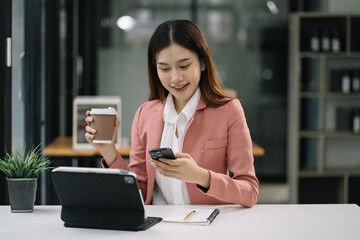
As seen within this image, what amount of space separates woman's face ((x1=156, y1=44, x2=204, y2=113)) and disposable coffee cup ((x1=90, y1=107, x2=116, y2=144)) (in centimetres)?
32

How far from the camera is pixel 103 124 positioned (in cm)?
190

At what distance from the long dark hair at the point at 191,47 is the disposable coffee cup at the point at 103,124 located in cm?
41

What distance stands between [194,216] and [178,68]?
2.06 feet

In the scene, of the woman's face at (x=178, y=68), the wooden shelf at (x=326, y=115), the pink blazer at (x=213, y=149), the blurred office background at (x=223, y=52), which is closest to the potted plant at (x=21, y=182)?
the pink blazer at (x=213, y=149)

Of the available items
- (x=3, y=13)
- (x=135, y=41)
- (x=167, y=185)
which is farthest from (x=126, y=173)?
(x=135, y=41)

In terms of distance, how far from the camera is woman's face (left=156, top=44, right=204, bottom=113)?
210cm

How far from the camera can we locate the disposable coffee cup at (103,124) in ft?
6.22

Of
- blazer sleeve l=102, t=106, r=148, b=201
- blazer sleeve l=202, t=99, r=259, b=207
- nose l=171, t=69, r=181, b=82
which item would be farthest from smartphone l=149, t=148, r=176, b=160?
blazer sleeve l=102, t=106, r=148, b=201

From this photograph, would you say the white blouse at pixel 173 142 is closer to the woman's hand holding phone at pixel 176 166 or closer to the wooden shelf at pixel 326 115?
the woman's hand holding phone at pixel 176 166

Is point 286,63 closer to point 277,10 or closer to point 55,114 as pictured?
point 277,10

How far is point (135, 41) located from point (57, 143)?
6.66ft

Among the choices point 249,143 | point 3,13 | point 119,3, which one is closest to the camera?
point 249,143

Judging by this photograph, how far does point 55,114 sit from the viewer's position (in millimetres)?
5199

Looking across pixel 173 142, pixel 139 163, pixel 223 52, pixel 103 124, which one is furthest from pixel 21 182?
pixel 223 52
